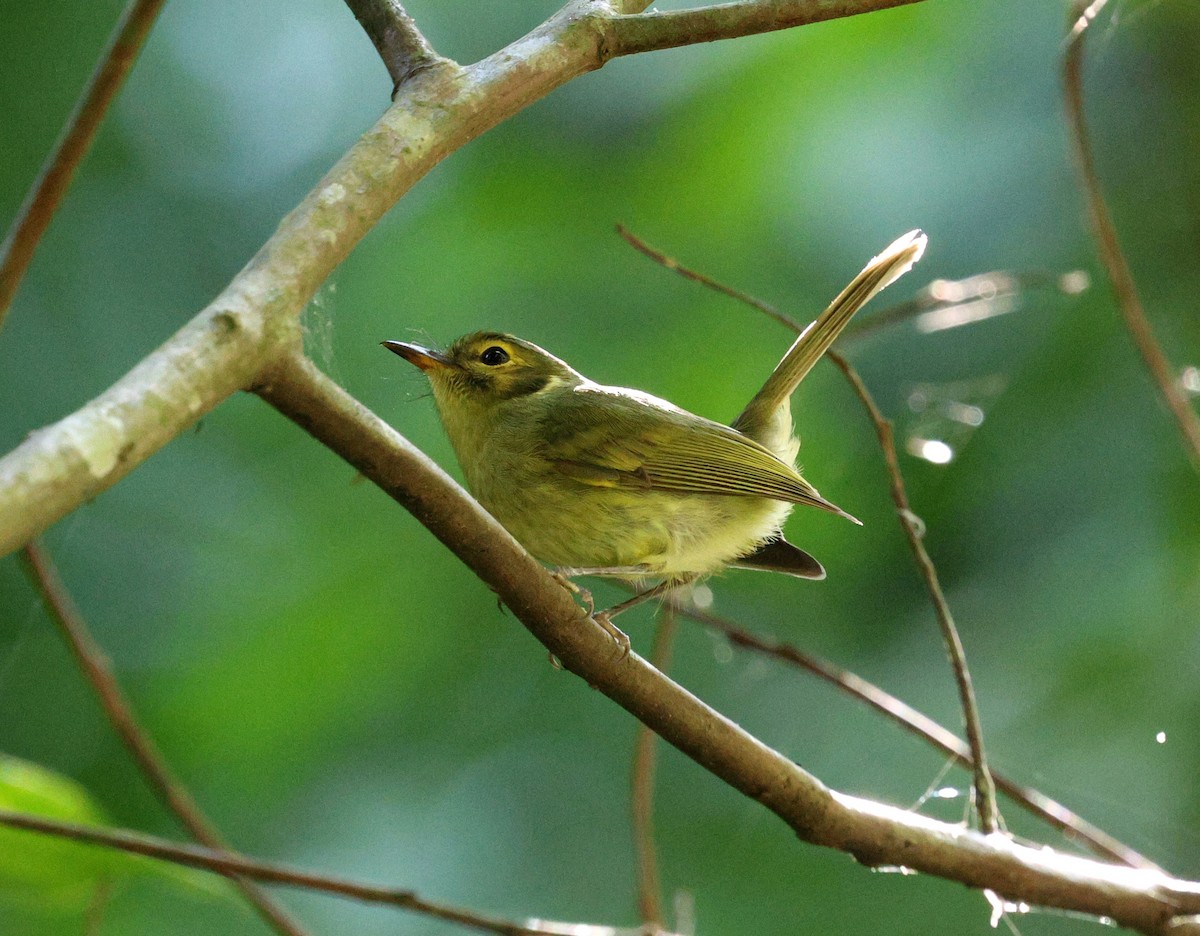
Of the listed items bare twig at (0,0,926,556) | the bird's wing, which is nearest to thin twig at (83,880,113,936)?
the bird's wing

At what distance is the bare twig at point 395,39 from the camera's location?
1.86 metres

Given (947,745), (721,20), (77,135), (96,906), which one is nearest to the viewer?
(77,135)

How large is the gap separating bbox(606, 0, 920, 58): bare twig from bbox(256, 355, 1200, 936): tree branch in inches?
33.7

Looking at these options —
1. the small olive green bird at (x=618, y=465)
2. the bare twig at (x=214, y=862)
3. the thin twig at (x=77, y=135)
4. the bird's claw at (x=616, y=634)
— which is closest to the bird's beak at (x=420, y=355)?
the small olive green bird at (x=618, y=465)

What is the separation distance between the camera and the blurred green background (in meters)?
4.20

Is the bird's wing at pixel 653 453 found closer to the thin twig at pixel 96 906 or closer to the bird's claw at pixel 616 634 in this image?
the bird's claw at pixel 616 634

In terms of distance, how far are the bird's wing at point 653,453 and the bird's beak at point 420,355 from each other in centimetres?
35

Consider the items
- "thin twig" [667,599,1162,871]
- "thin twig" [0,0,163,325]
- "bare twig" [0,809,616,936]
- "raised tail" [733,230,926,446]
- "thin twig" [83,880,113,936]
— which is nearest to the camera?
"thin twig" [0,0,163,325]

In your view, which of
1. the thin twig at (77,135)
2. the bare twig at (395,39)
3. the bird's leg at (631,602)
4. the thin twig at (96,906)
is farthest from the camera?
the thin twig at (96,906)

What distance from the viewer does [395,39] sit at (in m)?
1.95

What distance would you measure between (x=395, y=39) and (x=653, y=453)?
1.28m

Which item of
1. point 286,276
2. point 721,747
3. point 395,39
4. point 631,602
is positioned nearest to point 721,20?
point 395,39

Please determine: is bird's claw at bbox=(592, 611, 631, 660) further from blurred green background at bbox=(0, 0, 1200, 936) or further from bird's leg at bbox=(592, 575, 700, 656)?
blurred green background at bbox=(0, 0, 1200, 936)

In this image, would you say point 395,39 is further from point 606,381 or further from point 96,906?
point 606,381
